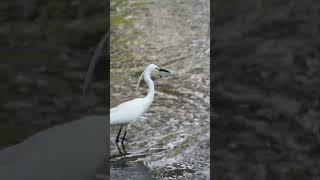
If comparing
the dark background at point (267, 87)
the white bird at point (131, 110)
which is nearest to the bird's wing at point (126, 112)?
the white bird at point (131, 110)

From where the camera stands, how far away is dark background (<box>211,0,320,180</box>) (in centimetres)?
204

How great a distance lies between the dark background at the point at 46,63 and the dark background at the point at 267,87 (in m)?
0.47

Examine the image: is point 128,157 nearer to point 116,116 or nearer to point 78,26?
point 116,116

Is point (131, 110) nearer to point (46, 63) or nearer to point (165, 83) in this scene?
point (165, 83)

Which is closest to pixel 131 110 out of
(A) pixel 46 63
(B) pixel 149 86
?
(B) pixel 149 86

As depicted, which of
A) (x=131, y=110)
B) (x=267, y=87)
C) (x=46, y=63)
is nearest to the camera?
(x=46, y=63)

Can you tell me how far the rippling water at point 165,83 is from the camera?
234 cm

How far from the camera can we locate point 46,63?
195cm

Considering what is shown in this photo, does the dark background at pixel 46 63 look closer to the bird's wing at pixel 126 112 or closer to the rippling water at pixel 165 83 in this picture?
the bird's wing at pixel 126 112

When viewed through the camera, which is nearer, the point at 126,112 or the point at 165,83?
the point at 126,112

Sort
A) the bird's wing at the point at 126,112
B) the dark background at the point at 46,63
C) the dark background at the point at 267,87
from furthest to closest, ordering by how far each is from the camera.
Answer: the bird's wing at the point at 126,112, the dark background at the point at 267,87, the dark background at the point at 46,63

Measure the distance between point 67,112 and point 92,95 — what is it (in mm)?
102

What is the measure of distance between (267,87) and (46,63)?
0.78 meters

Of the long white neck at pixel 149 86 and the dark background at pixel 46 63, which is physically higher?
the dark background at pixel 46 63
